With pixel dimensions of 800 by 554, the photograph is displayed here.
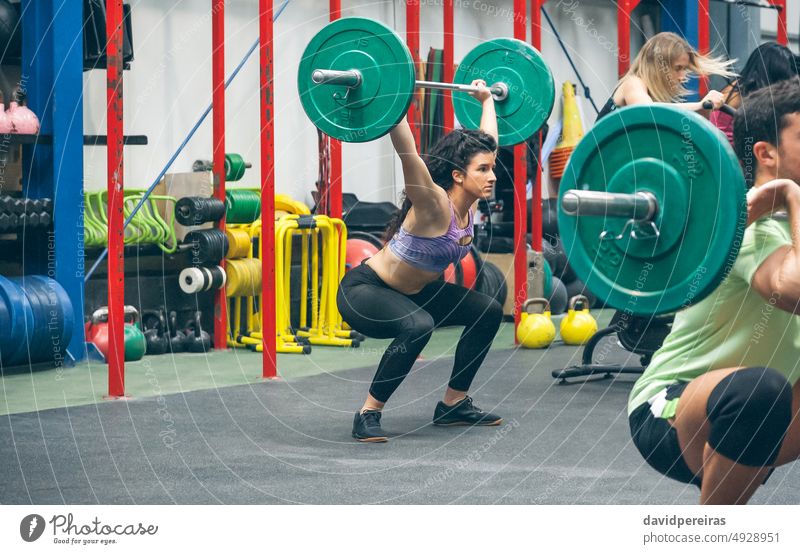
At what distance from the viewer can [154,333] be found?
636 cm

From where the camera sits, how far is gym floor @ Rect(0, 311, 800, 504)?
335 cm

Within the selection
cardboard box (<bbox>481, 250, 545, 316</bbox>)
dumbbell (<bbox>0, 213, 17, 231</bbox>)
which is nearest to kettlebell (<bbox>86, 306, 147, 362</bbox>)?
dumbbell (<bbox>0, 213, 17, 231</bbox>)

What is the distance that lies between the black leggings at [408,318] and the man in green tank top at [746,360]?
1.89 m

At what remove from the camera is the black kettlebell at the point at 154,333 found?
6.31 metres

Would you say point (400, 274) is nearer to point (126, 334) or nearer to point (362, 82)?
point (362, 82)

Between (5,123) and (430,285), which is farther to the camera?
(5,123)

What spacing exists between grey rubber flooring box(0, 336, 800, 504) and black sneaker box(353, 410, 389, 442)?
5 centimetres

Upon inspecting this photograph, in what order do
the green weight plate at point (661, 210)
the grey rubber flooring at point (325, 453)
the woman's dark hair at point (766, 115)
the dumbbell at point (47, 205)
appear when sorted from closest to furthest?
1. the green weight plate at point (661, 210)
2. the woman's dark hair at point (766, 115)
3. the grey rubber flooring at point (325, 453)
4. the dumbbell at point (47, 205)

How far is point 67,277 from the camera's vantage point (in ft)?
19.3

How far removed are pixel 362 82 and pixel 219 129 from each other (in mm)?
2927

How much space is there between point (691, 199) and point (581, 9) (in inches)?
337

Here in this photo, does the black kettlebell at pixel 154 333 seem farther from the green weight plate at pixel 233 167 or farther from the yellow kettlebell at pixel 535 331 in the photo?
the yellow kettlebell at pixel 535 331

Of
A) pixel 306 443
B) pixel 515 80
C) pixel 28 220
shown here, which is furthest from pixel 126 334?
pixel 515 80

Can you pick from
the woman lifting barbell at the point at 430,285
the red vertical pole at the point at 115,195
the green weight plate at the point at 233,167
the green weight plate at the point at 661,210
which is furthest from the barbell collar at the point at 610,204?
the green weight plate at the point at 233,167
